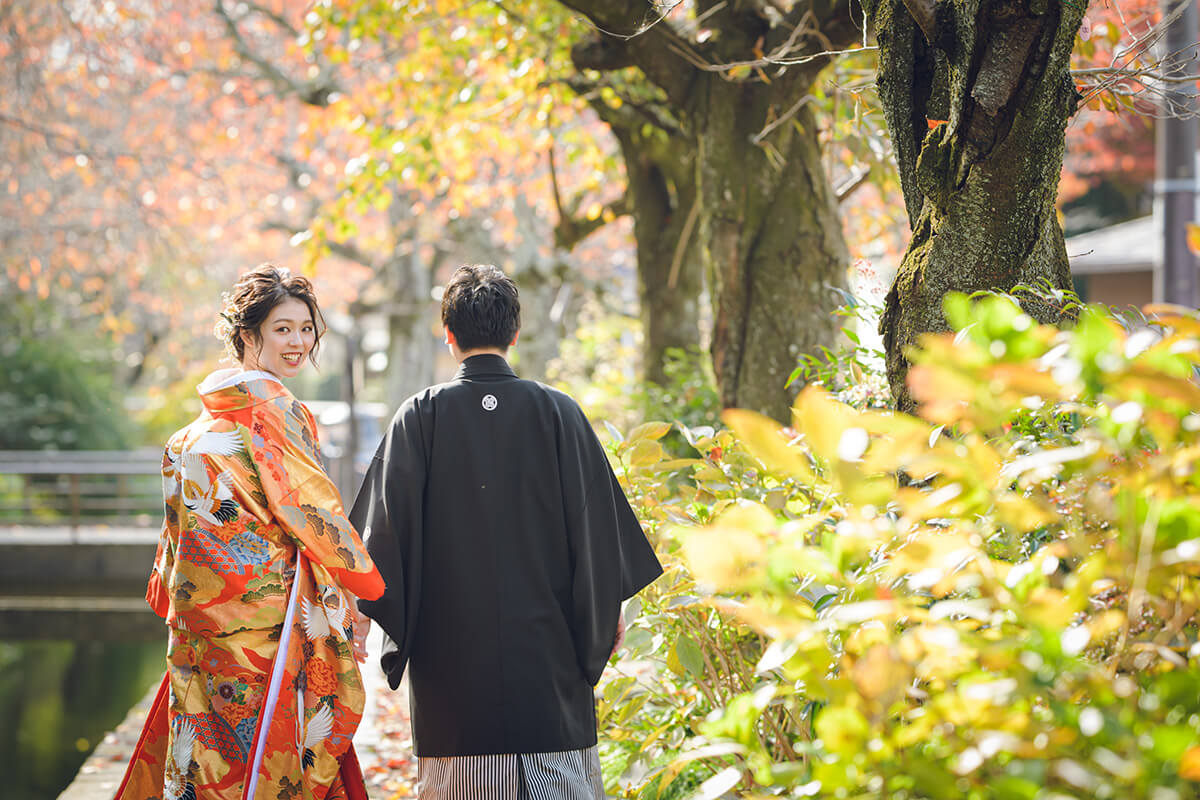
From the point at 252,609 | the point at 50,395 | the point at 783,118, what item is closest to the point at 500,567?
the point at 252,609

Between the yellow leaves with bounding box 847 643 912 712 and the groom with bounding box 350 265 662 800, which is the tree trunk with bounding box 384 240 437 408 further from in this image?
the yellow leaves with bounding box 847 643 912 712

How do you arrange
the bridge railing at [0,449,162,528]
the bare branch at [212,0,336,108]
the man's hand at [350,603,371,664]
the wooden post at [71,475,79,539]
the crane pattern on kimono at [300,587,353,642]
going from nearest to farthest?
the crane pattern on kimono at [300,587,353,642], the man's hand at [350,603,371,664], the wooden post at [71,475,79,539], the bare branch at [212,0,336,108], the bridge railing at [0,449,162,528]

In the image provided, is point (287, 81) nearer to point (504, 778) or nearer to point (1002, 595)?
point (504, 778)

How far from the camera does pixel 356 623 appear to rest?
2.73 m

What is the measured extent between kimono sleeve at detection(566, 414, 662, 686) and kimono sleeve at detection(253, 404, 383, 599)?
19.6 inches

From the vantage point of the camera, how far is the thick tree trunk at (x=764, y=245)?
15.5 feet

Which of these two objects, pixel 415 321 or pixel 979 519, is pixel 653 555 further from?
pixel 415 321

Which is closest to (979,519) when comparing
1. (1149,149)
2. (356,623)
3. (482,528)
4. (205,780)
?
(482,528)

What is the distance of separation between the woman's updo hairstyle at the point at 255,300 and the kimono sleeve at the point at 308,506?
29cm

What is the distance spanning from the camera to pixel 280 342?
277 cm

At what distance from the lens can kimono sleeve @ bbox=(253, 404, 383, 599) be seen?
249 centimetres

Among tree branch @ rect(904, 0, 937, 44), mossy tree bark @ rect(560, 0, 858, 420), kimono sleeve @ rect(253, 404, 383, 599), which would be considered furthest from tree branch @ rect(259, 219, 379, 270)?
tree branch @ rect(904, 0, 937, 44)

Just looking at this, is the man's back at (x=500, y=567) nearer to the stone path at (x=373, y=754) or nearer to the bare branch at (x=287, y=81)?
the stone path at (x=373, y=754)

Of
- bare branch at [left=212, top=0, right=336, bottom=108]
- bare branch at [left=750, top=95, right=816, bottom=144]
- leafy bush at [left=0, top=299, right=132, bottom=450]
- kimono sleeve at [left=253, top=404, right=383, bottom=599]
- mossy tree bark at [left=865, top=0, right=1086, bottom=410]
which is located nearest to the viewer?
mossy tree bark at [left=865, top=0, right=1086, bottom=410]
